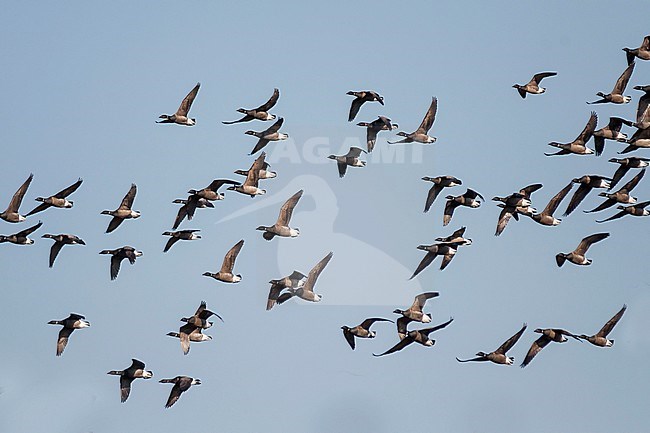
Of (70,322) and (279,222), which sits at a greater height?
(279,222)

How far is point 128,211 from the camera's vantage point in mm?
61469

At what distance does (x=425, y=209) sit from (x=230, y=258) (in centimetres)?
881

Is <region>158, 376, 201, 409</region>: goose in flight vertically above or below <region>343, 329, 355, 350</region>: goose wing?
below

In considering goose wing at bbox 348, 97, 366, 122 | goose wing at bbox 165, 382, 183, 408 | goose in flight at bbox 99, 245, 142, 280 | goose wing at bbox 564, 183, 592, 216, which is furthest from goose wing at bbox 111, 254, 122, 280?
goose wing at bbox 564, 183, 592, 216

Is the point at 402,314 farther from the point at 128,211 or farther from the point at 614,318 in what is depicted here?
the point at 128,211

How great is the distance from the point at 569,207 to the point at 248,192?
1327cm

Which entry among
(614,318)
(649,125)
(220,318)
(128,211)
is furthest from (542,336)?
(128,211)

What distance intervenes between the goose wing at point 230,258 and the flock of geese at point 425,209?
1 centimetres

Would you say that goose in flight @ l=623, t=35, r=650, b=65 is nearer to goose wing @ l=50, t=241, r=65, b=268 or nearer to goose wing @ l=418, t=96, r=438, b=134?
goose wing @ l=418, t=96, r=438, b=134

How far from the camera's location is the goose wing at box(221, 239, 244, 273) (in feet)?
193

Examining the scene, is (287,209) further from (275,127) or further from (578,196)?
(578,196)

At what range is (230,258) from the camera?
59.2 meters

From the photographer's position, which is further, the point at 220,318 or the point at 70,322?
the point at 70,322

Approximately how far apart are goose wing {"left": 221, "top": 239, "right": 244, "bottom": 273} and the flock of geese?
1cm
